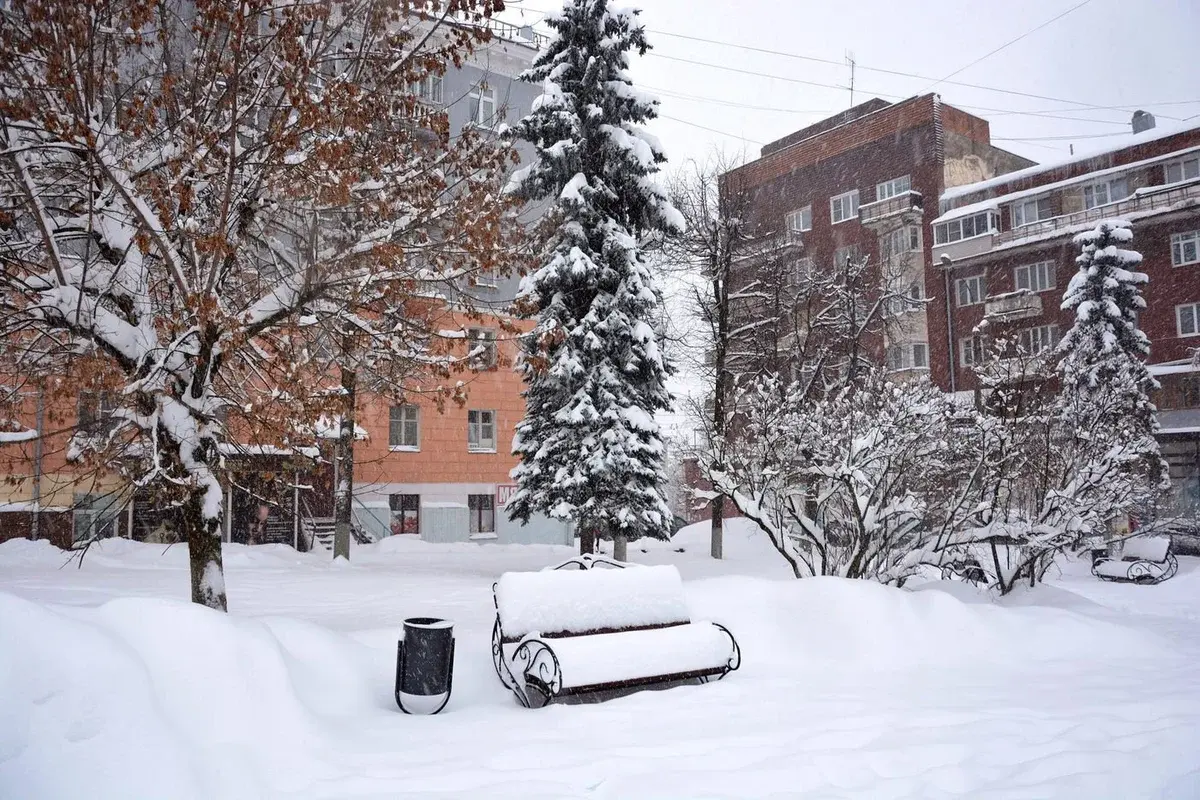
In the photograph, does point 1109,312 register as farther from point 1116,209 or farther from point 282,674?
point 282,674

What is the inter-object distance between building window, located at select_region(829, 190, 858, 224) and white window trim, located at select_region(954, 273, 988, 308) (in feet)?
20.4

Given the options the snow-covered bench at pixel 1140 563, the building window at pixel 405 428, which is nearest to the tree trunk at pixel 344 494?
the building window at pixel 405 428

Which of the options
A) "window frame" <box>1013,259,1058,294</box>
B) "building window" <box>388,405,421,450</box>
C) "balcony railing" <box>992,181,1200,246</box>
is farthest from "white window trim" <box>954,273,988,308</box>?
"building window" <box>388,405,421,450</box>

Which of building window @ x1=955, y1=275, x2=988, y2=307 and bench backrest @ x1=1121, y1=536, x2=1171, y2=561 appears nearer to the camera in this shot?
bench backrest @ x1=1121, y1=536, x2=1171, y2=561

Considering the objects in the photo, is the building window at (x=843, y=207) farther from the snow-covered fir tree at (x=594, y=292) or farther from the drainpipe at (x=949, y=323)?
the snow-covered fir tree at (x=594, y=292)

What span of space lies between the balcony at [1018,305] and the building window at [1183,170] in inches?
A: 252

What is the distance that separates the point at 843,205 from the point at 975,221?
281 inches

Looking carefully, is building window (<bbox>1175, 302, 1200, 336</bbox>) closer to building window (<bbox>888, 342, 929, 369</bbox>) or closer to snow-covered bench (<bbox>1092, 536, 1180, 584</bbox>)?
building window (<bbox>888, 342, 929, 369</bbox>)

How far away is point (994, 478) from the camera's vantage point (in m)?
11.3

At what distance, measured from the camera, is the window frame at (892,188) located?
38.7 metres

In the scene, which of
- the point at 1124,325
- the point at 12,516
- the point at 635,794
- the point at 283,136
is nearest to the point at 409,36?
the point at 283,136

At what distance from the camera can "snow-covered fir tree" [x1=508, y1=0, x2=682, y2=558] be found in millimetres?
16609

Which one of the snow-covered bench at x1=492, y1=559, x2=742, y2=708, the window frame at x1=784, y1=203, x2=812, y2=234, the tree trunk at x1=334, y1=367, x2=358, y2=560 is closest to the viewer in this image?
the snow-covered bench at x1=492, y1=559, x2=742, y2=708

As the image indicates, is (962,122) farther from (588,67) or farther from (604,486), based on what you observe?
(604,486)
